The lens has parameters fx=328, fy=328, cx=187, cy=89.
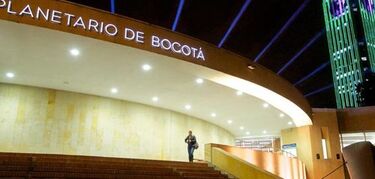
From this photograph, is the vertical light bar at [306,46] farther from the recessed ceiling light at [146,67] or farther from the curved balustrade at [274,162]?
the recessed ceiling light at [146,67]

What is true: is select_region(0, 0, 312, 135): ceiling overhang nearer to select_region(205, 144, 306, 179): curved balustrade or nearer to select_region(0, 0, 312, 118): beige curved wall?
select_region(0, 0, 312, 118): beige curved wall

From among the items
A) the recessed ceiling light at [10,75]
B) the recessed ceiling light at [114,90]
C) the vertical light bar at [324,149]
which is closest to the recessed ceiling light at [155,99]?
the recessed ceiling light at [114,90]

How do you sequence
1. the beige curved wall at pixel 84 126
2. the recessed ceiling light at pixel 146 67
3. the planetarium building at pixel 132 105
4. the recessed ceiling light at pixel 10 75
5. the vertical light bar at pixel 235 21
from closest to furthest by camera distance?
the planetarium building at pixel 132 105, the recessed ceiling light at pixel 146 67, the recessed ceiling light at pixel 10 75, the beige curved wall at pixel 84 126, the vertical light bar at pixel 235 21

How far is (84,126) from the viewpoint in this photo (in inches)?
584

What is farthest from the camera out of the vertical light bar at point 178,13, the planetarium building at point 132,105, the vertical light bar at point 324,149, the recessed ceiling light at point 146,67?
the vertical light bar at point 324,149


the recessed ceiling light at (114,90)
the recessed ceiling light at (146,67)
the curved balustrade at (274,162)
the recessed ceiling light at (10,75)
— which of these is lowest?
the curved balustrade at (274,162)

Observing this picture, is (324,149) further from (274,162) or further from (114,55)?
(114,55)

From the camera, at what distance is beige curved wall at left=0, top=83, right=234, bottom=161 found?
13.3 meters

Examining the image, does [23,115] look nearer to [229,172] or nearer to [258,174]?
[229,172]

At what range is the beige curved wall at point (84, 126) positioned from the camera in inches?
525

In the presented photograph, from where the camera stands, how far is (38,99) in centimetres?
1401

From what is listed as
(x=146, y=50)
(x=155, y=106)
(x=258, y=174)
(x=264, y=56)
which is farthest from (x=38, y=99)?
(x=264, y=56)

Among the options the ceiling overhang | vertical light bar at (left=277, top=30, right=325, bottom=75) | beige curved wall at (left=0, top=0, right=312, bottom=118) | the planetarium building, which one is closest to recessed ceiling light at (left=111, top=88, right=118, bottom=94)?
the planetarium building

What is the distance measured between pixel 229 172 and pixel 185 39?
4.73 meters
